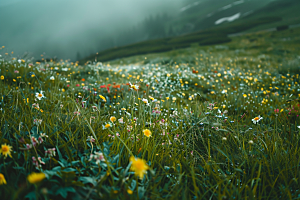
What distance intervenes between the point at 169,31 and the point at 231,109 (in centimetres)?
9368

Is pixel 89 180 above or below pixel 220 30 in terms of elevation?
below

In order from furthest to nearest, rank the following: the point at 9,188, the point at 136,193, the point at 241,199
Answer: the point at 241,199 → the point at 136,193 → the point at 9,188

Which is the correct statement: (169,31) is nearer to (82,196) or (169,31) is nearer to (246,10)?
(246,10)

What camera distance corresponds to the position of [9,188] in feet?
3.28

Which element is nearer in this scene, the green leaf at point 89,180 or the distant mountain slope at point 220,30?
the green leaf at point 89,180

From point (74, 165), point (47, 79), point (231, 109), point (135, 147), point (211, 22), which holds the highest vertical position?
point (211, 22)

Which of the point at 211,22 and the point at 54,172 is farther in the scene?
the point at 211,22

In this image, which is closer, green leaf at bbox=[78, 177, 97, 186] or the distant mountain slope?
green leaf at bbox=[78, 177, 97, 186]

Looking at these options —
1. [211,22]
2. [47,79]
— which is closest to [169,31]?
[211,22]

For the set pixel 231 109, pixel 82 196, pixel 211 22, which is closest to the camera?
pixel 82 196

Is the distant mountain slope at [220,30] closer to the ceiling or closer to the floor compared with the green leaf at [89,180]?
closer to the ceiling

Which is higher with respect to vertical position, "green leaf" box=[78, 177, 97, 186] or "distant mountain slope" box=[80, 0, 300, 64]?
"distant mountain slope" box=[80, 0, 300, 64]

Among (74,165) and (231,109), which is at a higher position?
(74,165)

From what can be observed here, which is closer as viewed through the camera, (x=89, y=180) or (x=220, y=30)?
(x=89, y=180)
